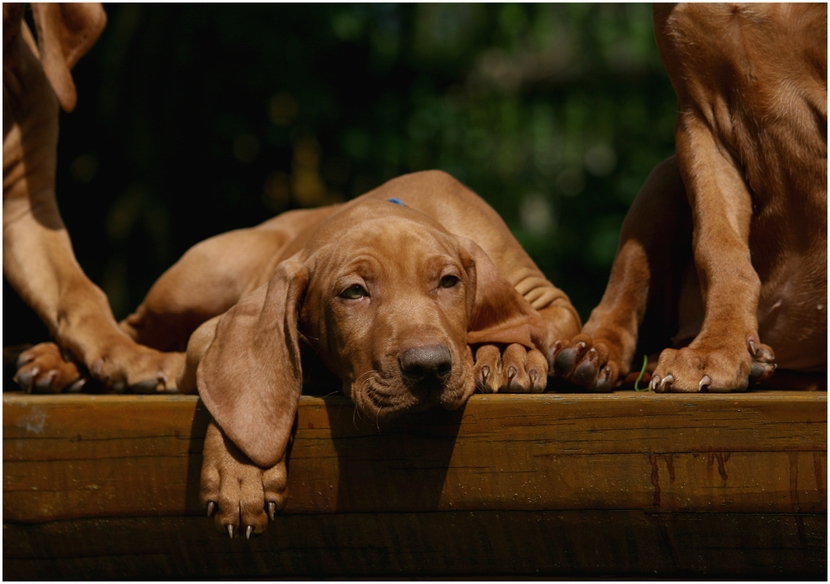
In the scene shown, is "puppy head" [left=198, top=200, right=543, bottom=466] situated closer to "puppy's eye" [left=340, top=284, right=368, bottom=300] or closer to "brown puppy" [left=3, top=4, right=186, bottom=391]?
"puppy's eye" [left=340, top=284, right=368, bottom=300]

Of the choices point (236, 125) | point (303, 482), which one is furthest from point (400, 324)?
point (236, 125)

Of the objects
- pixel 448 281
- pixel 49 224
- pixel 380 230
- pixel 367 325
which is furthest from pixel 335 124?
pixel 367 325

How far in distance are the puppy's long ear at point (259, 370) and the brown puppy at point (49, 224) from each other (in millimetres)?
740

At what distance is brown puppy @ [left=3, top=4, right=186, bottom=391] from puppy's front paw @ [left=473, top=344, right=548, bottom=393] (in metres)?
1.36

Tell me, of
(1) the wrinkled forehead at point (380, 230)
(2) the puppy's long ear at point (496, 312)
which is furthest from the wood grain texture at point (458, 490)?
(1) the wrinkled forehead at point (380, 230)

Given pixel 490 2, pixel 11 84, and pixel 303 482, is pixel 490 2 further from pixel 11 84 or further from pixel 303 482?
pixel 303 482

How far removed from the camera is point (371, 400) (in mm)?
2859

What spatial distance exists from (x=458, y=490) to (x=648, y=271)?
5.17 feet

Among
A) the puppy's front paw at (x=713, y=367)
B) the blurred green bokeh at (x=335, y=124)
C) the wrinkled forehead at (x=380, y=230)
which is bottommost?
the blurred green bokeh at (x=335, y=124)

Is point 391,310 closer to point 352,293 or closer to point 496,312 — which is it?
point 352,293

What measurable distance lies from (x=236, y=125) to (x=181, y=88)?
53 cm

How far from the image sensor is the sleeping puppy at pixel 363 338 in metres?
2.82

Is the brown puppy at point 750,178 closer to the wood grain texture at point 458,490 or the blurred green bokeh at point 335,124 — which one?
the wood grain texture at point 458,490

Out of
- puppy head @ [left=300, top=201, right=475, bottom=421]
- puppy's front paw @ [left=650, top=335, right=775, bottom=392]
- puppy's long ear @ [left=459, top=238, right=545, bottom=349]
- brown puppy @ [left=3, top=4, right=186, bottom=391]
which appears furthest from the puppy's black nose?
brown puppy @ [left=3, top=4, right=186, bottom=391]
